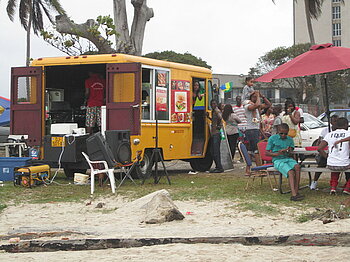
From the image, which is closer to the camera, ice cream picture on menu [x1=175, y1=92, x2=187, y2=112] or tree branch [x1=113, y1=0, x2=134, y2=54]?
ice cream picture on menu [x1=175, y1=92, x2=187, y2=112]

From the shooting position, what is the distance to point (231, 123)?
15.0 m

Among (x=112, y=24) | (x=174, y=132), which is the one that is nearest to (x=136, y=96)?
(x=174, y=132)

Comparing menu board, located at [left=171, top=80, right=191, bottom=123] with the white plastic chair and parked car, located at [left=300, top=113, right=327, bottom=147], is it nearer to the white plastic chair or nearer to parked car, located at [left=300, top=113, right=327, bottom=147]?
the white plastic chair

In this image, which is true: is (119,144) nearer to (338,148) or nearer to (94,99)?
(94,99)

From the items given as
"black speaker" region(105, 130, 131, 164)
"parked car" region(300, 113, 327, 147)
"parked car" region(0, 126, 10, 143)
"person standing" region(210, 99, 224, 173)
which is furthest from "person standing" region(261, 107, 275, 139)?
"parked car" region(0, 126, 10, 143)

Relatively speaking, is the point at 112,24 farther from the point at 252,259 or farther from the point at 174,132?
the point at 252,259

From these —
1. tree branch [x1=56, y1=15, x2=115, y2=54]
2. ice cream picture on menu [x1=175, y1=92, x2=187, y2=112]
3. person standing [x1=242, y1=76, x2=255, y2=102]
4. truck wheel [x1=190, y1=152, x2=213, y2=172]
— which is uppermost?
tree branch [x1=56, y1=15, x2=115, y2=54]

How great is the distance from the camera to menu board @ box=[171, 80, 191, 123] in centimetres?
1386

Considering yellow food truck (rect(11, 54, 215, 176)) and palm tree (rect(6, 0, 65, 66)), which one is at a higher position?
palm tree (rect(6, 0, 65, 66))

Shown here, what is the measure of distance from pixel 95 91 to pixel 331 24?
2614 inches

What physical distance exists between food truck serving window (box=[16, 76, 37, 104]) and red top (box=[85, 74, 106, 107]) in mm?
1207

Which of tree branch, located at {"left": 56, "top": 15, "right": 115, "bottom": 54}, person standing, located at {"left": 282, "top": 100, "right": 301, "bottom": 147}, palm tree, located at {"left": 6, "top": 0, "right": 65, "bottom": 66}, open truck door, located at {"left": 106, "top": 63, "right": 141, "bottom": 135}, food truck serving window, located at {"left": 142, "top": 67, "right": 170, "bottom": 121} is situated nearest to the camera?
open truck door, located at {"left": 106, "top": 63, "right": 141, "bottom": 135}

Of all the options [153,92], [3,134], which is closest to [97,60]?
[153,92]

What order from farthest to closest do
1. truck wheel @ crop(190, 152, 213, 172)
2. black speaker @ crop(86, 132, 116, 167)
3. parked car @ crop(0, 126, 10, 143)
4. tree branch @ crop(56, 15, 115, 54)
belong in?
1. parked car @ crop(0, 126, 10, 143)
2. tree branch @ crop(56, 15, 115, 54)
3. truck wheel @ crop(190, 152, 213, 172)
4. black speaker @ crop(86, 132, 116, 167)
